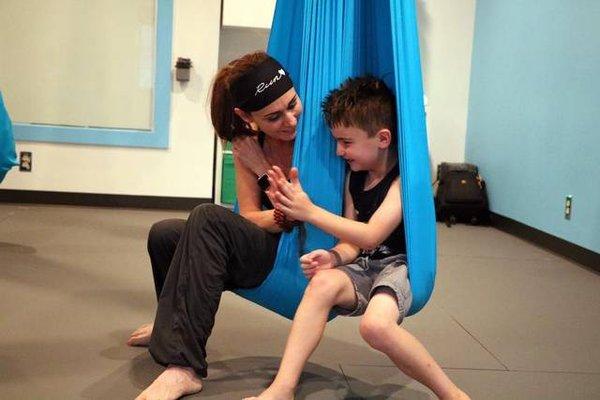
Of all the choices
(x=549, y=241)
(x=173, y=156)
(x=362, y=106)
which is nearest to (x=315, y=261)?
(x=362, y=106)

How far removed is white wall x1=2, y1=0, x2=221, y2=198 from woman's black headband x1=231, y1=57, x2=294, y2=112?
9.09ft

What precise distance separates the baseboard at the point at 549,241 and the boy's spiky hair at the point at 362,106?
2.03 metres

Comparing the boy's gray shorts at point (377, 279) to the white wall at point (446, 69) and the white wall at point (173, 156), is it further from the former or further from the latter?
the white wall at point (446, 69)

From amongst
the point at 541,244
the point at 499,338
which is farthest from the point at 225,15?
the point at 499,338

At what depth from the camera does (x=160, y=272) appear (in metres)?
1.51

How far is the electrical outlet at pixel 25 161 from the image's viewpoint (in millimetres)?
4066

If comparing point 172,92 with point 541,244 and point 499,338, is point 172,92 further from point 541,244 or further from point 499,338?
point 499,338

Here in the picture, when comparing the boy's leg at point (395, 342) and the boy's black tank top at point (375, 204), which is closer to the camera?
the boy's leg at point (395, 342)

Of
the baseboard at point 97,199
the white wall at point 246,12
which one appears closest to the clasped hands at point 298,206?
the baseboard at point 97,199

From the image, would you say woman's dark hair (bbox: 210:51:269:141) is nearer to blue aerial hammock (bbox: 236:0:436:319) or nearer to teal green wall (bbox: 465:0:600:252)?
blue aerial hammock (bbox: 236:0:436:319)

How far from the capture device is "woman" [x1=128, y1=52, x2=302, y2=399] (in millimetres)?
1280

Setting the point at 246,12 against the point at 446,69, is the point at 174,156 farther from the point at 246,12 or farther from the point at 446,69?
the point at 446,69

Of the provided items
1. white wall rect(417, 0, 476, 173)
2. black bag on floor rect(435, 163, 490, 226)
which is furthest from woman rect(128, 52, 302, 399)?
white wall rect(417, 0, 476, 173)

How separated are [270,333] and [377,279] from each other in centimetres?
67
